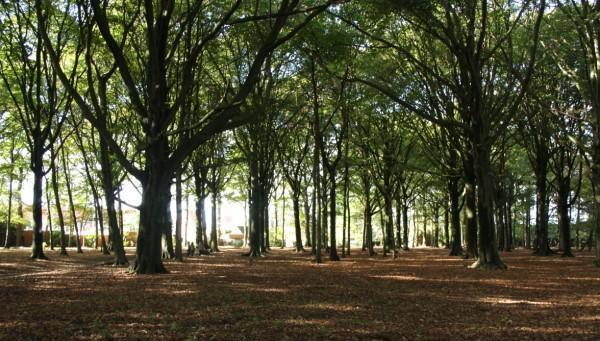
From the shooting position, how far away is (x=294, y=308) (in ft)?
29.8

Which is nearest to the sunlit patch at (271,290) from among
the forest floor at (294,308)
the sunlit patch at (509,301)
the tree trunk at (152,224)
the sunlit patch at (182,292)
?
the forest floor at (294,308)

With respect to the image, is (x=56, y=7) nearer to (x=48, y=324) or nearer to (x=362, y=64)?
(x=362, y=64)

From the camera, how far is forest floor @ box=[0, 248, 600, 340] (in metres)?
7.01

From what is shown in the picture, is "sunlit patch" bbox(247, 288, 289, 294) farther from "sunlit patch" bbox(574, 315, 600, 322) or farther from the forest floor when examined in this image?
"sunlit patch" bbox(574, 315, 600, 322)

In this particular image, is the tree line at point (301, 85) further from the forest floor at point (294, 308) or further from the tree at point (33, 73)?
the forest floor at point (294, 308)

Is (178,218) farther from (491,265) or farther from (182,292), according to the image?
(491,265)

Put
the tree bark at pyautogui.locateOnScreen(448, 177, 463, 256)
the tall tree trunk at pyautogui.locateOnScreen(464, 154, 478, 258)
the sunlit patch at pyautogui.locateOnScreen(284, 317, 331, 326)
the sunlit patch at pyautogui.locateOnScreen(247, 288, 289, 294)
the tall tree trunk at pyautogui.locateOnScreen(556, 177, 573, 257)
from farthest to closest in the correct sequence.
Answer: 1. the tree bark at pyautogui.locateOnScreen(448, 177, 463, 256)
2. the tall tree trunk at pyautogui.locateOnScreen(556, 177, 573, 257)
3. the tall tree trunk at pyautogui.locateOnScreen(464, 154, 478, 258)
4. the sunlit patch at pyautogui.locateOnScreen(247, 288, 289, 294)
5. the sunlit patch at pyautogui.locateOnScreen(284, 317, 331, 326)

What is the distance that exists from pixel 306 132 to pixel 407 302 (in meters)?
26.6

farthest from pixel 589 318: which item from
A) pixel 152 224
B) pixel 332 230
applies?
pixel 332 230

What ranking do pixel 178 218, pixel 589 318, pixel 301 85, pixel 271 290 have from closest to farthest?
1. pixel 589 318
2. pixel 271 290
3. pixel 178 218
4. pixel 301 85

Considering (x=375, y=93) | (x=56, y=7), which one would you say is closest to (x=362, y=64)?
(x=375, y=93)

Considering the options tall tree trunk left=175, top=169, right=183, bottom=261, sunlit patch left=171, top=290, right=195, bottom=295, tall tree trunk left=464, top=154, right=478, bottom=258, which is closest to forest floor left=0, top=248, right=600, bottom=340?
sunlit patch left=171, top=290, right=195, bottom=295

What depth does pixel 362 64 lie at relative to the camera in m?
23.9

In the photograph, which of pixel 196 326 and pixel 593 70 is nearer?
pixel 196 326
